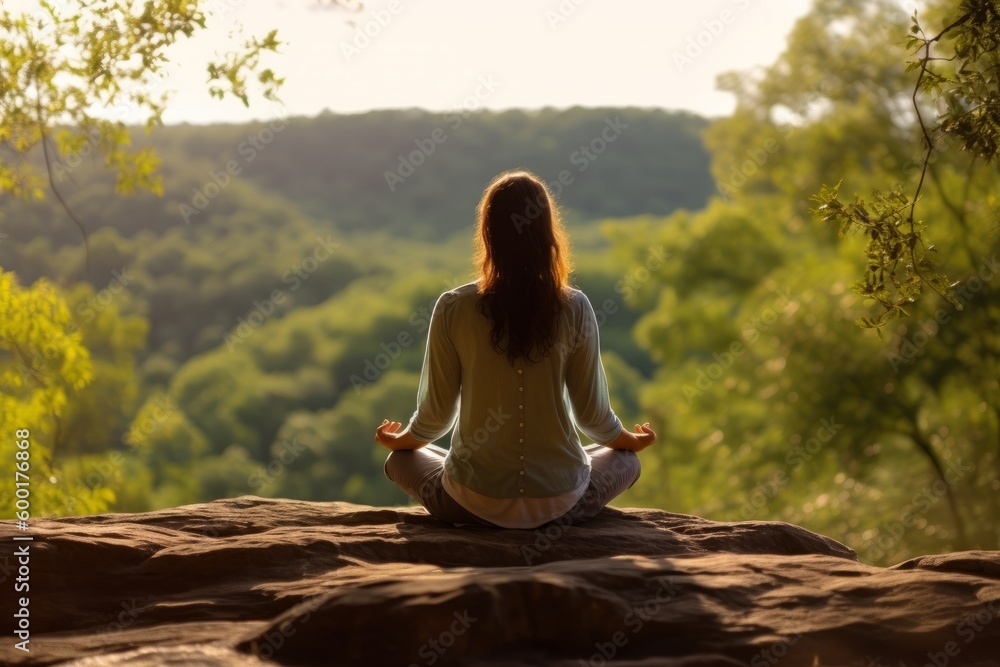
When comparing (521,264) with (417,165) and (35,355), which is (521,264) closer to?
(35,355)

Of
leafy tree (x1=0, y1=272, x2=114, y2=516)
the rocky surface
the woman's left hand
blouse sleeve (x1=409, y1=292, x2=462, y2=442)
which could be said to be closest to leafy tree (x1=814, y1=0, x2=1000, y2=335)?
the rocky surface

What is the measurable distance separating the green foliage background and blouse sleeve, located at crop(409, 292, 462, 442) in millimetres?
823

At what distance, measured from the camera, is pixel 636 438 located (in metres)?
4.56

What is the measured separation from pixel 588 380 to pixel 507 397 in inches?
15.5

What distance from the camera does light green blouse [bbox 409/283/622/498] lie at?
4098 millimetres

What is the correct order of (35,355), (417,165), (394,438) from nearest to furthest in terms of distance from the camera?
(394,438) < (35,355) < (417,165)

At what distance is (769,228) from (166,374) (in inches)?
902

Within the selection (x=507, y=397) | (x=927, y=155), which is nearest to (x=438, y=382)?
(x=507, y=397)

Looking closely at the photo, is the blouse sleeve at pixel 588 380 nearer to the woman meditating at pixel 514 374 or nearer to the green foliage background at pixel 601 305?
the woman meditating at pixel 514 374

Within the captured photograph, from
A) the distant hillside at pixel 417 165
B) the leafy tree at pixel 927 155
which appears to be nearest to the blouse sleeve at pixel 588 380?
the leafy tree at pixel 927 155

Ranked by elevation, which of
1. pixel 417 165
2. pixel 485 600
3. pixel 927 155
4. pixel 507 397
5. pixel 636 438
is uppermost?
pixel 417 165

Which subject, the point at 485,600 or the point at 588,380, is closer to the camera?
the point at 485,600

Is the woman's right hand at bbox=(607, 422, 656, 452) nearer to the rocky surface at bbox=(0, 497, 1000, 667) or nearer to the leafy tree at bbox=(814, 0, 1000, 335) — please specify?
the rocky surface at bbox=(0, 497, 1000, 667)

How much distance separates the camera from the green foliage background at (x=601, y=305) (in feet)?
45.2
